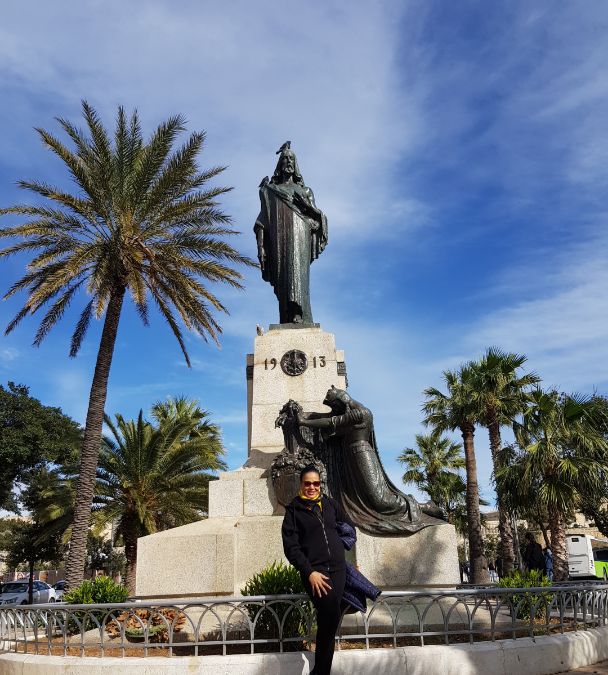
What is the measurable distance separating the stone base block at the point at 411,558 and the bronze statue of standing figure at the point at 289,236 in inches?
163

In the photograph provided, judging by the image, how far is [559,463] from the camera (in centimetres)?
1514

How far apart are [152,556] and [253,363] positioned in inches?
135

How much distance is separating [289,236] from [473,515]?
15605 millimetres

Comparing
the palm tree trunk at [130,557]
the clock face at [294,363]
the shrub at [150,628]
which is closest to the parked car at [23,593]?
the palm tree trunk at [130,557]

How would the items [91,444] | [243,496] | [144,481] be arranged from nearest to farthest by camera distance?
[243,496], [91,444], [144,481]

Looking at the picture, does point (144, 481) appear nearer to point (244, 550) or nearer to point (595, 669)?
point (244, 550)

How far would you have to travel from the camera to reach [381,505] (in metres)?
7.52

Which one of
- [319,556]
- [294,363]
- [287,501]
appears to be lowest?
[319,556]

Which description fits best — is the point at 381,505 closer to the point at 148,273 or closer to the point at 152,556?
the point at 152,556

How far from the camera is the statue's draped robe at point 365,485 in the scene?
293 inches

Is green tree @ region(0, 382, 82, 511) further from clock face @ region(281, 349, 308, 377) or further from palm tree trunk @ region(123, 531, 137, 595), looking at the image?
clock face @ region(281, 349, 308, 377)

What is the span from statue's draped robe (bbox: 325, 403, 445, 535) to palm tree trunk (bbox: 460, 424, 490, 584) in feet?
52.0

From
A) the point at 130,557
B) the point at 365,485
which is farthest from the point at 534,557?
the point at 130,557

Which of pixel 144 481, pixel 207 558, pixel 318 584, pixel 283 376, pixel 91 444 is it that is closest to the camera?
pixel 318 584
